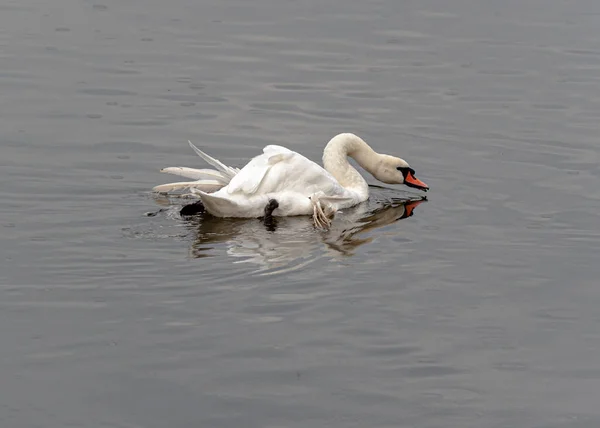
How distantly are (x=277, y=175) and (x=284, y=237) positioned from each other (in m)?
0.87

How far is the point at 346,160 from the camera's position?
1356 cm

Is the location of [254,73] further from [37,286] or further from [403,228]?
[37,286]

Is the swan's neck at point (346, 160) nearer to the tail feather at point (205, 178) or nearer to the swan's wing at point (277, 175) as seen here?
the swan's wing at point (277, 175)

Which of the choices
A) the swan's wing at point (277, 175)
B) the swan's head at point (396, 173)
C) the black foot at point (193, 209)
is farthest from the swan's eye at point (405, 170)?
the black foot at point (193, 209)

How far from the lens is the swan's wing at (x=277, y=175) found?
11.6 meters

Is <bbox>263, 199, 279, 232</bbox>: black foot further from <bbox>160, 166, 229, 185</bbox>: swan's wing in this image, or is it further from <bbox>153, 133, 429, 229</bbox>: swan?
<bbox>160, 166, 229, 185</bbox>: swan's wing

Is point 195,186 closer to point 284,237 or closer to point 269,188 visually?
point 269,188

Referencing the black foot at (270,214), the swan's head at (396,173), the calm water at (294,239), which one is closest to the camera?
the calm water at (294,239)

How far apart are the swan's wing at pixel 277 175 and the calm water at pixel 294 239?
391mm

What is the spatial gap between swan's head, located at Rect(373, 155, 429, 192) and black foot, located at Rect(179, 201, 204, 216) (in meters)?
2.71

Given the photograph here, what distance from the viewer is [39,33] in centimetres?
2056

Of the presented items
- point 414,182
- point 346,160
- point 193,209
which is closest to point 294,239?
point 193,209

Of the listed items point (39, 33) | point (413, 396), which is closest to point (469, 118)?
point (39, 33)

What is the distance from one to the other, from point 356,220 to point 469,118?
4952mm
